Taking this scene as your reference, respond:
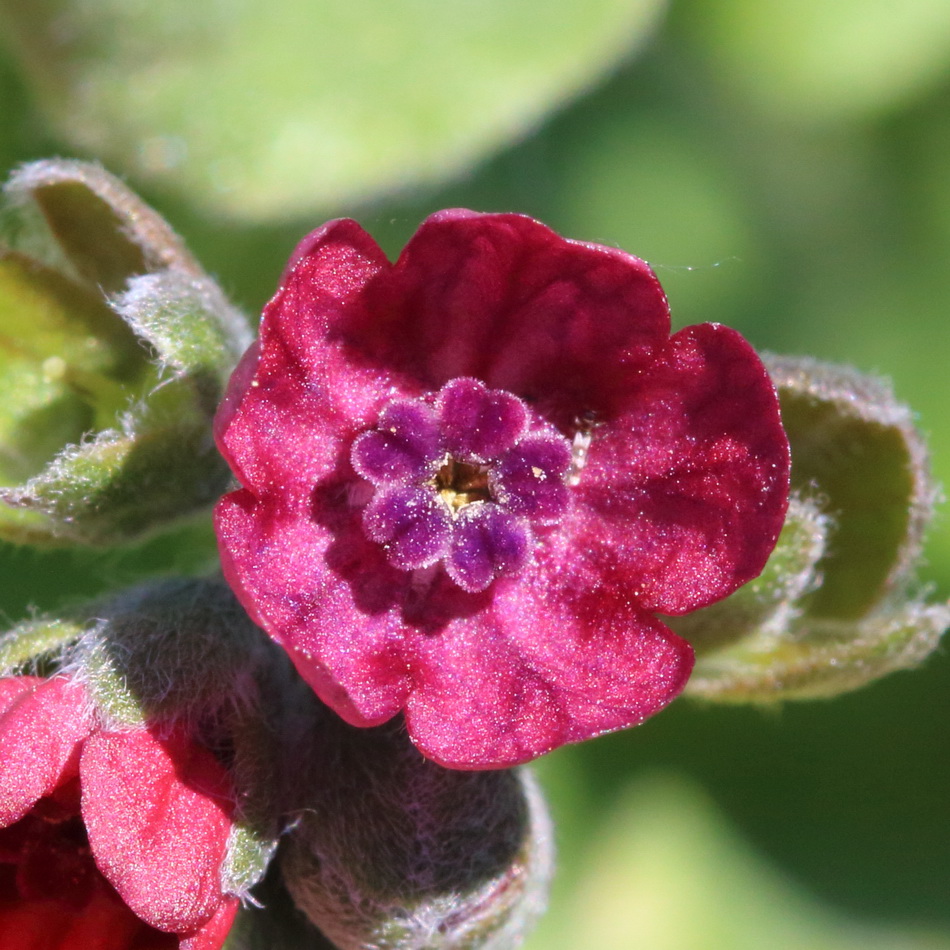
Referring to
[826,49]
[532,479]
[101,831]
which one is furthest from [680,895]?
[826,49]

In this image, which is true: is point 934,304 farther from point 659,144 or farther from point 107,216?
point 107,216

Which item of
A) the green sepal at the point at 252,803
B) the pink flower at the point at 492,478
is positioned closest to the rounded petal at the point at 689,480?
the pink flower at the point at 492,478

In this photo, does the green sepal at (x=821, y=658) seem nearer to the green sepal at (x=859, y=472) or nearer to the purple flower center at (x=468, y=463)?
the green sepal at (x=859, y=472)

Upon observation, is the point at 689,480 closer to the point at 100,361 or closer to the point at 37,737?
the point at 37,737

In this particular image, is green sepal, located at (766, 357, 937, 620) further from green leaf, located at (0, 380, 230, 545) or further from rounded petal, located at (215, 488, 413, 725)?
green leaf, located at (0, 380, 230, 545)

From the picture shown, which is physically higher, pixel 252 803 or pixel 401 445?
pixel 401 445

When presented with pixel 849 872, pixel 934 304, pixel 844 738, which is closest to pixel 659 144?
pixel 934 304

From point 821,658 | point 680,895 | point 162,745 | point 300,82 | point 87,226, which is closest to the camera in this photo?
point 162,745
